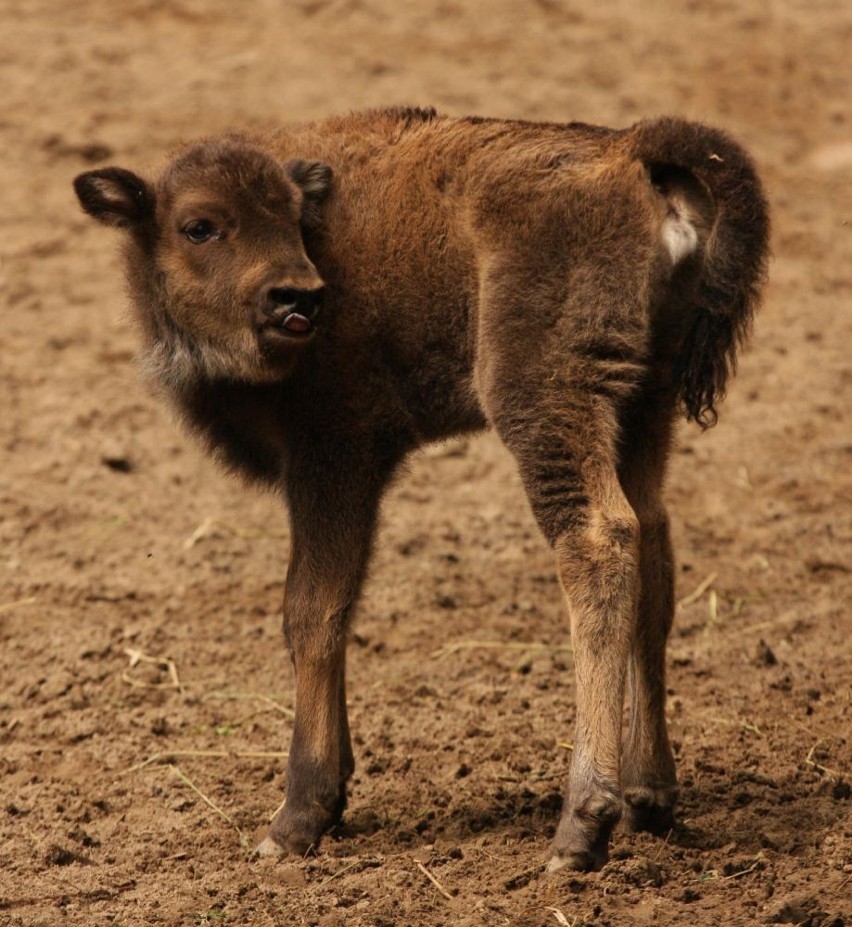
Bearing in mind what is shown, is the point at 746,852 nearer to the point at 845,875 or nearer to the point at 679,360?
the point at 845,875

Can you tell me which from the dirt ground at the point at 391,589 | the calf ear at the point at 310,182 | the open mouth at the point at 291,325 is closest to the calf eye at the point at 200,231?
the calf ear at the point at 310,182

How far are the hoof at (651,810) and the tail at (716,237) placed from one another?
1.50m

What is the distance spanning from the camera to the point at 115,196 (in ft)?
19.8

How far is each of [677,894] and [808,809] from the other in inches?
36.6

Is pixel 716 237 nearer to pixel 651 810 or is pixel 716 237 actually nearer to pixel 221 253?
pixel 221 253

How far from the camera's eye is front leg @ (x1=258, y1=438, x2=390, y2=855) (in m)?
5.89

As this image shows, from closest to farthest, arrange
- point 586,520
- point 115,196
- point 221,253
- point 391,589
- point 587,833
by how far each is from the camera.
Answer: point 587,833, point 586,520, point 221,253, point 115,196, point 391,589

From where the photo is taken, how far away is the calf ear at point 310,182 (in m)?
5.92

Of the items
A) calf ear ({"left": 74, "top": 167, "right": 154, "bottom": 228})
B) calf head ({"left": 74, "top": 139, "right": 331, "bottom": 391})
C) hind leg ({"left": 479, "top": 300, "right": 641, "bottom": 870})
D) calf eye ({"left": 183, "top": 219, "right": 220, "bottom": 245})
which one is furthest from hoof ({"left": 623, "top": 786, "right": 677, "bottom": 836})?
calf ear ({"left": 74, "top": 167, "right": 154, "bottom": 228})

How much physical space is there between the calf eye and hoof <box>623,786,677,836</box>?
276 centimetres

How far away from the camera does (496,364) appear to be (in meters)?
5.49

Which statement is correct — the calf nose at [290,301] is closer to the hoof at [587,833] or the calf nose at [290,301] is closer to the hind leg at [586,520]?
the hind leg at [586,520]

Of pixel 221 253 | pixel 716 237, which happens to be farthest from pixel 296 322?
pixel 716 237

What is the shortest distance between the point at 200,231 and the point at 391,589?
2834 mm
